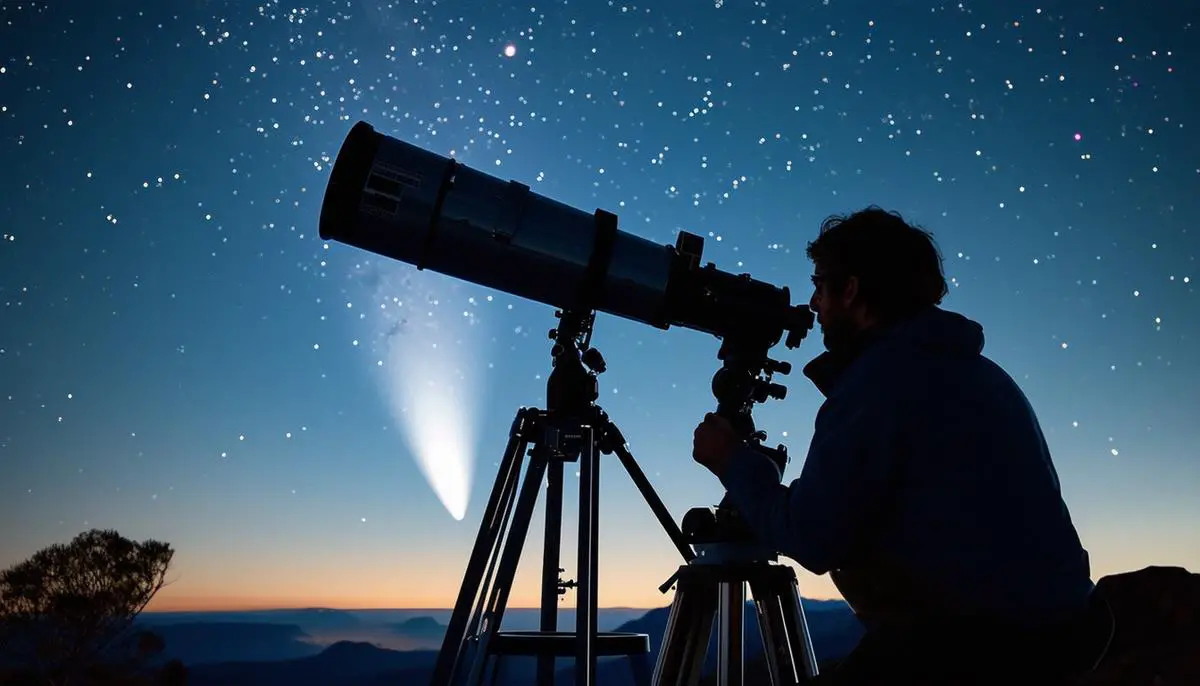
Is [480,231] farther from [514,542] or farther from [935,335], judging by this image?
[935,335]

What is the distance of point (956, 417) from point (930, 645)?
1.19 ft

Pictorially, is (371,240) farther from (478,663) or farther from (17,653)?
(17,653)

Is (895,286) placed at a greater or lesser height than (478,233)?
lesser

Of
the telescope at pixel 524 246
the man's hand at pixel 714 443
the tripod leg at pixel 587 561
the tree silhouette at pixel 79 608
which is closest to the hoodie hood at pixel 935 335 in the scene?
the man's hand at pixel 714 443

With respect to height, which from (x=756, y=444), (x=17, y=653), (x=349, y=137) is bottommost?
(x=17, y=653)

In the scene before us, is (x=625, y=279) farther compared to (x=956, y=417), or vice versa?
(x=625, y=279)

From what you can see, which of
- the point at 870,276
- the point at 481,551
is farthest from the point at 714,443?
the point at 481,551

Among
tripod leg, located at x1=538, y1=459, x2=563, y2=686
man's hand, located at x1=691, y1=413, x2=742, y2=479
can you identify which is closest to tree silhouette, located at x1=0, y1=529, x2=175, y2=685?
tripod leg, located at x1=538, y1=459, x2=563, y2=686

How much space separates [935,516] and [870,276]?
21.8 inches

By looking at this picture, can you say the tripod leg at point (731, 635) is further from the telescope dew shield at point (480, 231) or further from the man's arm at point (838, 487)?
the telescope dew shield at point (480, 231)

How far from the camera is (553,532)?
2.81 m

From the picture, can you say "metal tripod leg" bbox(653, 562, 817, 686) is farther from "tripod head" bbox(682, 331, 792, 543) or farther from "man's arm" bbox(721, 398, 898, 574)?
"man's arm" bbox(721, 398, 898, 574)

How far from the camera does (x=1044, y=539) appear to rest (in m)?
1.13

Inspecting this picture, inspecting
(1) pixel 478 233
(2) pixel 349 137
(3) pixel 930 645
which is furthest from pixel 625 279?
(3) pixel 930 645
